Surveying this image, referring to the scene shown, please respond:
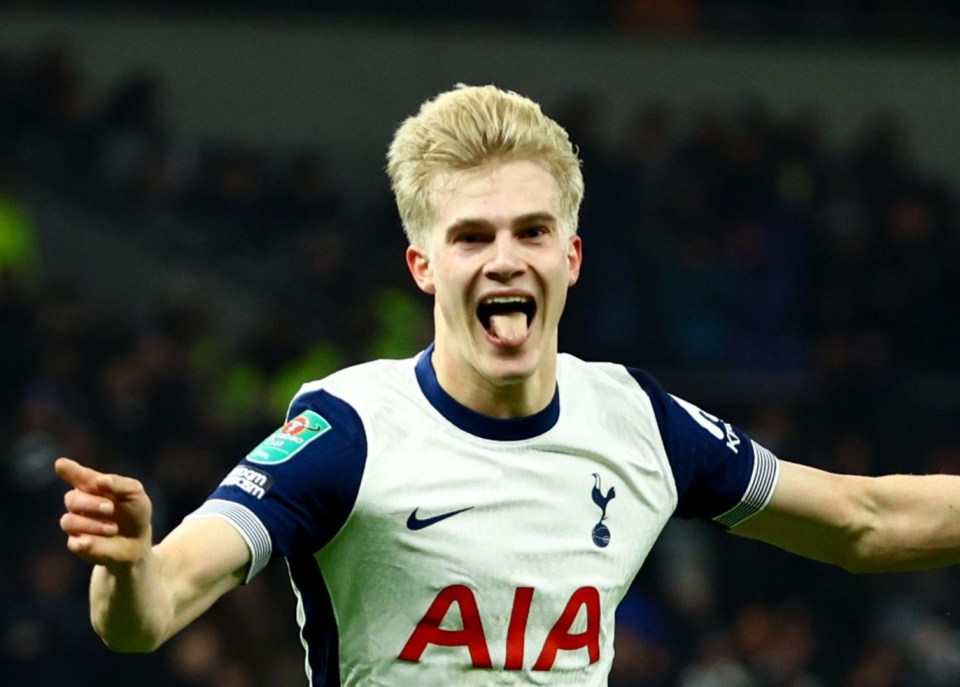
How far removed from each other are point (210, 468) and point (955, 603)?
4278 millimetres

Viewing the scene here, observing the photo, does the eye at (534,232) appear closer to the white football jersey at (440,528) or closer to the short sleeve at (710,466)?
the white football jersey at (440,528)

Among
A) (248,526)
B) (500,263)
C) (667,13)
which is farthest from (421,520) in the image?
(667,13)

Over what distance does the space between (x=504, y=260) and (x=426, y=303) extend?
8.96m

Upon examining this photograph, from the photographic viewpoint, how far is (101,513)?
2.96 m

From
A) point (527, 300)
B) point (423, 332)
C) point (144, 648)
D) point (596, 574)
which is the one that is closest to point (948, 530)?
point (596, 574)

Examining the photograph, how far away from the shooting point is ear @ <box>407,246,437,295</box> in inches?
150

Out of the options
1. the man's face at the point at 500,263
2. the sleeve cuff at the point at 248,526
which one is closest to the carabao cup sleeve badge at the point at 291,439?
the sleeve cuff at the point at 248,526

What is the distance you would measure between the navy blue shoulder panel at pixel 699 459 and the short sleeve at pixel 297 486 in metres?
0.72

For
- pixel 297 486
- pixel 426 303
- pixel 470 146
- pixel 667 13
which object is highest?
pixel 667 13

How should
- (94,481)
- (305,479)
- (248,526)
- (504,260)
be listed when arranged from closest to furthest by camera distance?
(94,481), (248,526), (305,479), (504,260)

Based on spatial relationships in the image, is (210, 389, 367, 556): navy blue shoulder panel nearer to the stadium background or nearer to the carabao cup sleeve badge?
the carabao cup sleeve badge

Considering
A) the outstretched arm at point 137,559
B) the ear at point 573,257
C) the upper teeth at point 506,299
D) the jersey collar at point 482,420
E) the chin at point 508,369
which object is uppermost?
the ear at point 573,257

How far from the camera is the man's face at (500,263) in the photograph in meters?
3.68

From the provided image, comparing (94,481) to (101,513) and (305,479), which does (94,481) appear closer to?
(101,513)
